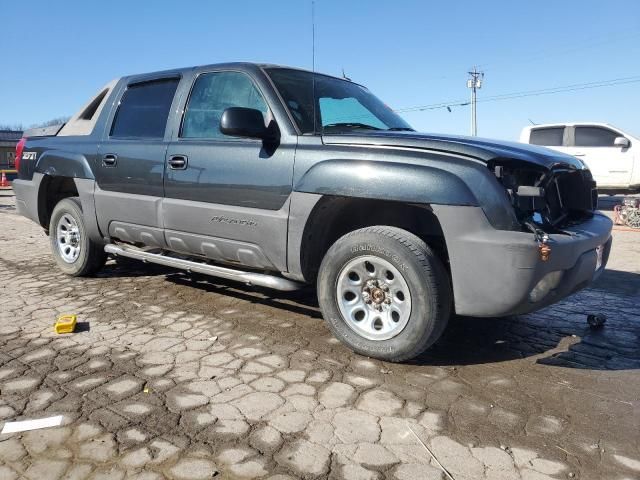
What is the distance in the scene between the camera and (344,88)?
440 centimetres

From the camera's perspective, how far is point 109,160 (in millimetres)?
4617

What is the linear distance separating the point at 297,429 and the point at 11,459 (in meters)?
1.19

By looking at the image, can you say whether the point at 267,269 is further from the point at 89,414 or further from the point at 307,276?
the point at 89,414

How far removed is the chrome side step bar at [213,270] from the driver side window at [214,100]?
101cm

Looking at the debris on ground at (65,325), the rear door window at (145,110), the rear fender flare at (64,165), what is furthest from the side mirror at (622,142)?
the debris on ground at (65,325)

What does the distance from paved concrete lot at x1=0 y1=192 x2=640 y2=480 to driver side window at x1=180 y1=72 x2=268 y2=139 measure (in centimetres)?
146

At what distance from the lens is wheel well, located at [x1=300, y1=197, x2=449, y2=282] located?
3.37 meters

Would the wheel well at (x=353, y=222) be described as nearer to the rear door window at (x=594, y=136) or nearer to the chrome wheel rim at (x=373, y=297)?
the chrome wheel rim at (x=373, y=297)

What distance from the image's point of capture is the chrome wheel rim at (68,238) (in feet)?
17.2

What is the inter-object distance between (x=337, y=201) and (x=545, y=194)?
4.16ft

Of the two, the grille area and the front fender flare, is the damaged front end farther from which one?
the front fender flare

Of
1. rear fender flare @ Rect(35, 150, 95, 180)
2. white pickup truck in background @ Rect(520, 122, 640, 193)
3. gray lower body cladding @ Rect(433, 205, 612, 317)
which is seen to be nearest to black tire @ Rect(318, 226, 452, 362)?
gray lower body cladding @ Rect(433, 205, 612, 317)

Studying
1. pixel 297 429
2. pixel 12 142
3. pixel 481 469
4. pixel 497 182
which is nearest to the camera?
pixel 481 469

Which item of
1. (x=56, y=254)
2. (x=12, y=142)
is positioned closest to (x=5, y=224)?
(x=56, y=254)
